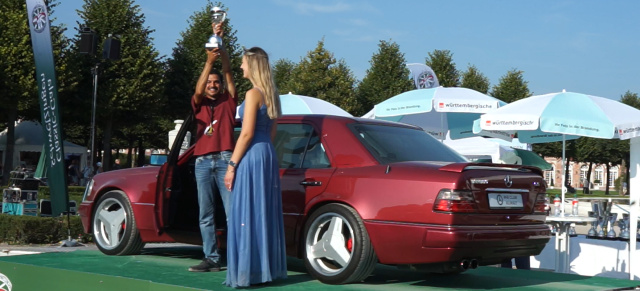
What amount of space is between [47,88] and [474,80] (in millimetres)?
49628

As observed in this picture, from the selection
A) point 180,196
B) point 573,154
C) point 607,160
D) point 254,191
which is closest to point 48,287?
point 180,196

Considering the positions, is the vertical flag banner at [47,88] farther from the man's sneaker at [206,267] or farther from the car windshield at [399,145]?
the car windshield at [399,145]

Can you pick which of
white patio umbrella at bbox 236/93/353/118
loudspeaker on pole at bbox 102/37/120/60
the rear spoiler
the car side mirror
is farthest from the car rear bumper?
loudspeaker on pole at bbox 102/37/120/60

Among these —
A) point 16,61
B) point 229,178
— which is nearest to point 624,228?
point 229,178

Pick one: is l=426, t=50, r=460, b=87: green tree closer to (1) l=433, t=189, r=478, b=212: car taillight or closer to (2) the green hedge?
(2) the green hedge

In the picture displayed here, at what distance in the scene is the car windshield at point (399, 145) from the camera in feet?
20.4

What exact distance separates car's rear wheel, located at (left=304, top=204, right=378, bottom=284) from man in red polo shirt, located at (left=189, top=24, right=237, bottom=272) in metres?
0.73

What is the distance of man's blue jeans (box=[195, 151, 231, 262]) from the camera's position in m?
6.19

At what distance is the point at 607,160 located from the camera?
251 ft

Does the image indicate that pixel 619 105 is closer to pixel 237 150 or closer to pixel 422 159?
pixel 422 159

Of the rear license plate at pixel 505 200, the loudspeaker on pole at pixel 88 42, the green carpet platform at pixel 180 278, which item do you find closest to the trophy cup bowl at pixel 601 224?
the green carpet platform at pixel 180 278

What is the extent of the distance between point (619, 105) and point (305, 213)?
628cm

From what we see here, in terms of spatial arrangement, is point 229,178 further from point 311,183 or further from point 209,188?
point 311,183

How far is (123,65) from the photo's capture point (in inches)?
1687
